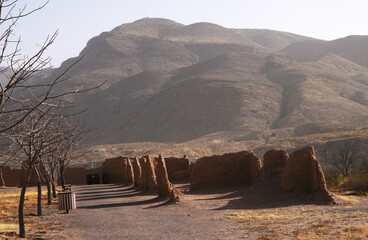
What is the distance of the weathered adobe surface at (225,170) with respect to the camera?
26594mm

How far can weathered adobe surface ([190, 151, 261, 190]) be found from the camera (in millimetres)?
26594

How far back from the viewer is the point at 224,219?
1538 centimetres

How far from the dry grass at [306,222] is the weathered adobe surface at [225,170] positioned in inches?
359

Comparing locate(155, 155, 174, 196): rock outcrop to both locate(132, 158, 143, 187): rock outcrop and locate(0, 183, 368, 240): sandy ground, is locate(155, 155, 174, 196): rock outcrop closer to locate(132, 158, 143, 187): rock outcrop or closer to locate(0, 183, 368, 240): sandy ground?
locate(0, 183, 368, 240): sandy ground

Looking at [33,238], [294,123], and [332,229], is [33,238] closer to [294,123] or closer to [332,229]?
[332,229]

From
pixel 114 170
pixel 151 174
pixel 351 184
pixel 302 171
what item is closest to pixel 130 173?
pixel 114 170

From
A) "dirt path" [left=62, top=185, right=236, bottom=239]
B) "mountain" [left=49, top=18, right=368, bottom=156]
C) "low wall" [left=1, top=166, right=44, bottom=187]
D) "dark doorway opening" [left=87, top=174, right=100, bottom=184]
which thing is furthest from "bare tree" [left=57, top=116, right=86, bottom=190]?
"mountain" [left=49, top=18, right=368, bottom=156]

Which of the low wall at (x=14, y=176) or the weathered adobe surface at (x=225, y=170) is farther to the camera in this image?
the low wall at (x=14, y=176)

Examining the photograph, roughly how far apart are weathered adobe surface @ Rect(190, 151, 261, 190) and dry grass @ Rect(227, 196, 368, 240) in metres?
9.12

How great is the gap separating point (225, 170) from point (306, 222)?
1364cm

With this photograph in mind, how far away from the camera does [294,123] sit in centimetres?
7775

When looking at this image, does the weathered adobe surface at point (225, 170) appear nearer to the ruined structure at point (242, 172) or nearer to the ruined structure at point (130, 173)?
the ruined structure at point (242, 172)

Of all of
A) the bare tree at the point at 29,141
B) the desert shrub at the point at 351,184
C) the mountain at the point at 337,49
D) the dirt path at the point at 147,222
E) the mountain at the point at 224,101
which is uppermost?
the mountain at the point at 337,49

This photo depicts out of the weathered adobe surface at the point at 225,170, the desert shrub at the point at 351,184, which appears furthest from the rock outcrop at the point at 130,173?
the desert shrub at the point at 351,184
